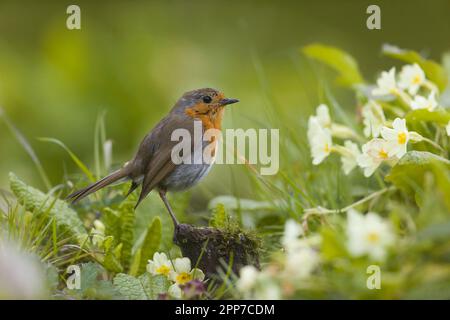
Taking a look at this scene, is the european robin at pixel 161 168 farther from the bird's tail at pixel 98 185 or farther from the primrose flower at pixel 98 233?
the primrose flower at pixel 98 233

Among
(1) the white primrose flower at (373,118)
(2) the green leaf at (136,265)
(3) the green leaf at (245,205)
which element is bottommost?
(2) the green leaf at (136,265)

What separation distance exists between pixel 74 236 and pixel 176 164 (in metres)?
0.60

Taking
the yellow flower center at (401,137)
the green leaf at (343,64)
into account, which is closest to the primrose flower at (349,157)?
the yellow flower center at (401,137)

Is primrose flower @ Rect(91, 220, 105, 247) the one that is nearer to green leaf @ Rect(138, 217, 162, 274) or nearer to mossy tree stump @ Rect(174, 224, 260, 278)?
green leaf @ Rect(138, 217, 162, 274)

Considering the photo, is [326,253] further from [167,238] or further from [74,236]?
[167,238]

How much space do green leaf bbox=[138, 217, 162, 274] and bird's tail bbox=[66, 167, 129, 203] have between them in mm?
390

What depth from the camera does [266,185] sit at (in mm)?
3098

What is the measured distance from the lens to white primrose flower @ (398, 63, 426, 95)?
3229 millimetres

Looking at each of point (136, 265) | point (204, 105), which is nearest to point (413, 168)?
point (136, 265)

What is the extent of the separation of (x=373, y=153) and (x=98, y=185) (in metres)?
1.10

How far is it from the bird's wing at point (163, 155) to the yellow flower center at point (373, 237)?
1.45 m

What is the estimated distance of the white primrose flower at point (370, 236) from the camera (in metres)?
1.68

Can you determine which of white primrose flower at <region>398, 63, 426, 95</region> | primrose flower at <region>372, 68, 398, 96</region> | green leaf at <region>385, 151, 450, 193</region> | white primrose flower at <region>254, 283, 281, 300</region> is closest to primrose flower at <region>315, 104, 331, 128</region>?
primrose flower at <region>372, 68, 398, 96</region>

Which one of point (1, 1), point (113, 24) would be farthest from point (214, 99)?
point (1, 1)
